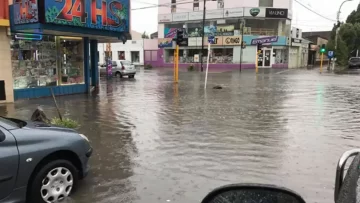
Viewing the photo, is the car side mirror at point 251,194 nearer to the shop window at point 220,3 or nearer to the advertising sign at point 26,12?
the advertising sign at point 26,12

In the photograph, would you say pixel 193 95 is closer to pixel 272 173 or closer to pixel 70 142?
pixel 272 173

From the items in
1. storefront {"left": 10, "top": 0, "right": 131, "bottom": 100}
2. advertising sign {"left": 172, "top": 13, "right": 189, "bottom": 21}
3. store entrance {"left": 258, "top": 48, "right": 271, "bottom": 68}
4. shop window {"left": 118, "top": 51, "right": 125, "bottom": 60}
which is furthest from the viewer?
shop window {"left": 118, "top": 51, "right": 125, "bottom": 60}

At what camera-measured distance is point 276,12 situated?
4359cm

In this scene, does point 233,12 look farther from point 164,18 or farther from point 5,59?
point 5,59

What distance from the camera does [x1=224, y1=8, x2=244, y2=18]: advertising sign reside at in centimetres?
4381


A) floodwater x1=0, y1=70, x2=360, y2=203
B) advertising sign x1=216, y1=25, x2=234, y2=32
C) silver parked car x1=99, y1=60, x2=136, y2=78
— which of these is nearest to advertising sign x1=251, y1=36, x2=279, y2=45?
advertising sign x1=216, y1=25, x2=234, y2=32

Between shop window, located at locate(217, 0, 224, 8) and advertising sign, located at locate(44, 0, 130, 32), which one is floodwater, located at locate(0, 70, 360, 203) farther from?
shop window, located at locate(217, 0, 224, 8)

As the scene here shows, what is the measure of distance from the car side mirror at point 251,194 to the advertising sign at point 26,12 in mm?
11242

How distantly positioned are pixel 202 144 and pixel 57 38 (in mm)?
10059

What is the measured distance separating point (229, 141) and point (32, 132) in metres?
4.38

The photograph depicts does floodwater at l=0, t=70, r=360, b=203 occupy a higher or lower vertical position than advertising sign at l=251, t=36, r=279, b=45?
lower

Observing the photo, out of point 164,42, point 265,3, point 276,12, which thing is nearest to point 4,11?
point 276,12

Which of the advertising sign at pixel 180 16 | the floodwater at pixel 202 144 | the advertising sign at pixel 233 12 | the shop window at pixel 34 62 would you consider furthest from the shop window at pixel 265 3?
the shop window at pixel 34 62

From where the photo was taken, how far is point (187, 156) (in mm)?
6320
